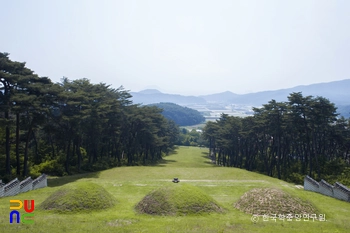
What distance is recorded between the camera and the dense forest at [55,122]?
76.1 ft

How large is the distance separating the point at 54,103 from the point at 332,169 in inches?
1322

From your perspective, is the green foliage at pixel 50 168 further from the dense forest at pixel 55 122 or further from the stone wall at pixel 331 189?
the stone wall at pixel 331 189

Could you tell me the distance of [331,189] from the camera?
20625mm

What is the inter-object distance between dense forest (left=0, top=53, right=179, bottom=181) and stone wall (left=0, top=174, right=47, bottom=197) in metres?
3.53

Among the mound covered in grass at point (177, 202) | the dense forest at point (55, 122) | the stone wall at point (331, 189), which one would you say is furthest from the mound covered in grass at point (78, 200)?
the stone wall at point (331, 189)

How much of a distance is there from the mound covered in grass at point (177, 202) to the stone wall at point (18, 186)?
984 centimetres

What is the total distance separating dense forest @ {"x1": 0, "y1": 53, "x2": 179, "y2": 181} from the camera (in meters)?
23.2

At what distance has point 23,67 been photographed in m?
24.6

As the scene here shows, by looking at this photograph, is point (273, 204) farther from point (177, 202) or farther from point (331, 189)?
point (331, 189)

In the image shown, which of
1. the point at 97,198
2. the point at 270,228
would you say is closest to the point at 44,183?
the point at 97,198

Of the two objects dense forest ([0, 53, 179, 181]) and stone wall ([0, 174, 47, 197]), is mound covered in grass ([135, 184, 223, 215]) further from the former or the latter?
dense forest ([0, 53, 179, 181])

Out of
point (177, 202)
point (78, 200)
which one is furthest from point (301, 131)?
point (78, 200)

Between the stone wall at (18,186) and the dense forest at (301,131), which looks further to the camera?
the dense forest at (301,131)

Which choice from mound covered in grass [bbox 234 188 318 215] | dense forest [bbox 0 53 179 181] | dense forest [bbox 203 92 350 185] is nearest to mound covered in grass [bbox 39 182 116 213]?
mound covered in grass [bbox 234 188 318 215]
